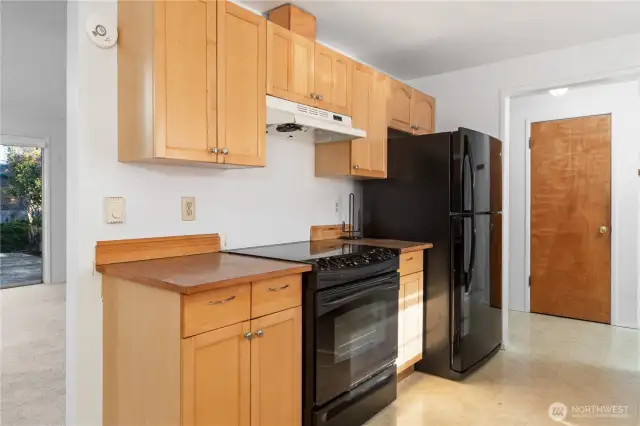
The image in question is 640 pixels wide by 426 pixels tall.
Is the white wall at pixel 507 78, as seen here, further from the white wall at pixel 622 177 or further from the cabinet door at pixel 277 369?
the cabinet door at pixel 277 369

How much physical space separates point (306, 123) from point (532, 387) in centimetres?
228

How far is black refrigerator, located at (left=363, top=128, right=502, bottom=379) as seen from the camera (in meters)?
2.89

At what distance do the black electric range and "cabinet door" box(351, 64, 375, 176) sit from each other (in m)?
0.61

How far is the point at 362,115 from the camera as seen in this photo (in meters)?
2.95

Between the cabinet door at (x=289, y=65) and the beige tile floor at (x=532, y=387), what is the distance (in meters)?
1.93

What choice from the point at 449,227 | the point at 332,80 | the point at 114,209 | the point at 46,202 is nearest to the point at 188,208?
the point at 114,209

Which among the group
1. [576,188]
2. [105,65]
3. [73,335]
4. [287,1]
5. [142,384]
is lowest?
[142,384]

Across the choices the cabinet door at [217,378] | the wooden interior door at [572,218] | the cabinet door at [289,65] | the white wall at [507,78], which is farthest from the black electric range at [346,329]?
the wooden interior door at [572,218]

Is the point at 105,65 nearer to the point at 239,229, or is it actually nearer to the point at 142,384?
the point at 239,229

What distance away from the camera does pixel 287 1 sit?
256cm

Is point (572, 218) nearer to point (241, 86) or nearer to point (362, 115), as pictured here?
point (362, 115)

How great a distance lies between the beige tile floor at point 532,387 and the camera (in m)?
2.39

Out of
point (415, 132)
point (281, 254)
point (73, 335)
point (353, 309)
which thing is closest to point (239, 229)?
point (281, 254)

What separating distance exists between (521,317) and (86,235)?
4.24 meters
